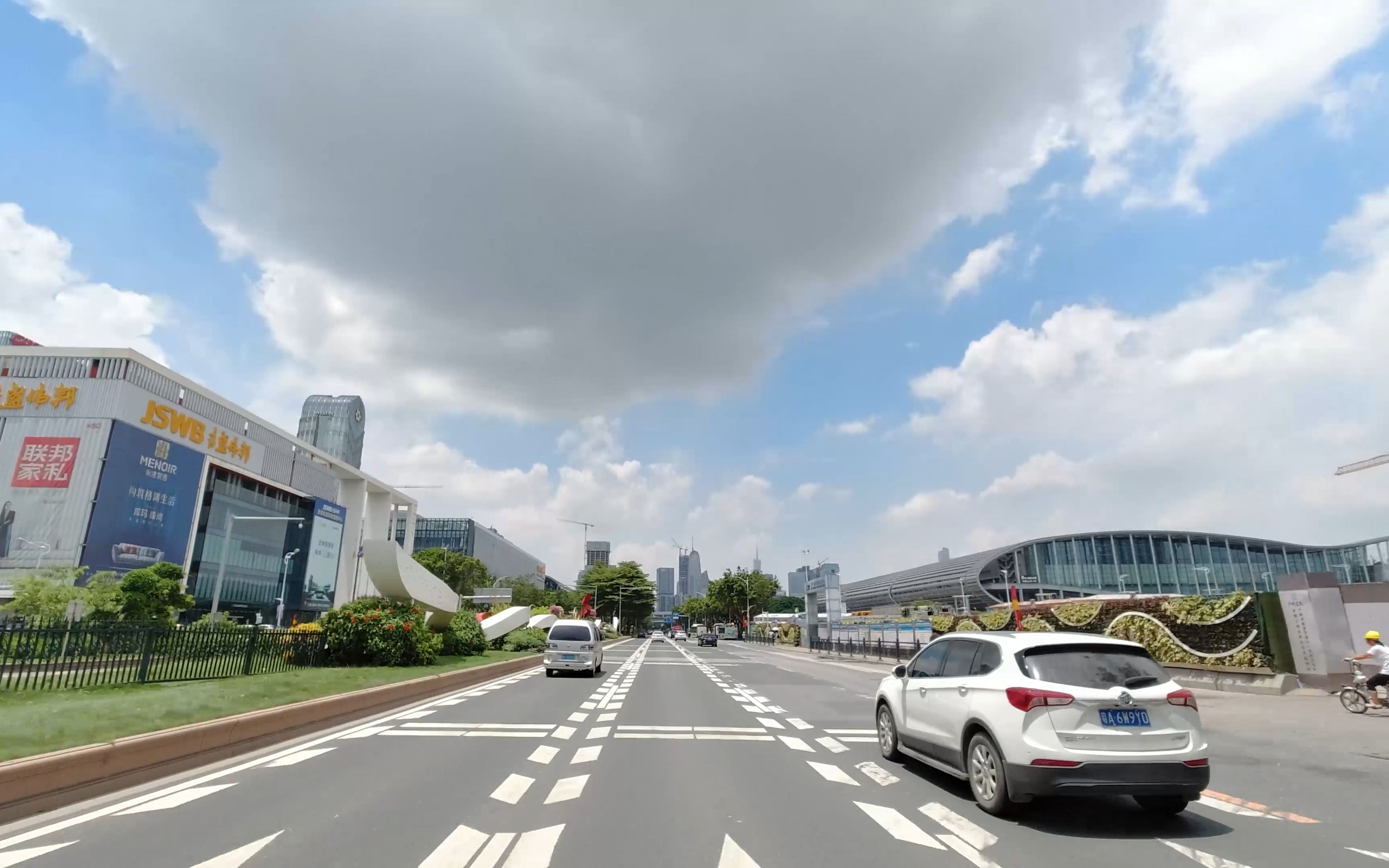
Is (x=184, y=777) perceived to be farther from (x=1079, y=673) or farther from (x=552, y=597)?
(x=552, y=597)

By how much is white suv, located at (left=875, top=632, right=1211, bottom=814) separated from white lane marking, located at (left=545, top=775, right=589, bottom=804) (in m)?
3.85

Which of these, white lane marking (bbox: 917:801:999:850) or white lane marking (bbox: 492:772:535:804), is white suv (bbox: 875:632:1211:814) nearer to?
white lane marking (bbox: 917:801:999:850)

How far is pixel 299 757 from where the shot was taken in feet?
29.4

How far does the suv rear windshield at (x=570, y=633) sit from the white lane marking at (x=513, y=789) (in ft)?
51.3

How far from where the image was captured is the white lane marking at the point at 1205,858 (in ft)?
16.4

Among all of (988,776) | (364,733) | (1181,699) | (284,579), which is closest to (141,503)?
(284,579)

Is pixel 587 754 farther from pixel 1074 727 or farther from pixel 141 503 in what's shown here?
pixel 141 503

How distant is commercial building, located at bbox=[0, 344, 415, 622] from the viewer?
4941 centimetres

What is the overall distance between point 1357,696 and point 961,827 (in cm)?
1210

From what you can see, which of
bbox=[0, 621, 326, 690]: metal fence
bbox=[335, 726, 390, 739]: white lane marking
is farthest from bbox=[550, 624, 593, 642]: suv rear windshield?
bbox=[335, 726, 390, 739]: white lane marking

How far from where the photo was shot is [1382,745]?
384 inches

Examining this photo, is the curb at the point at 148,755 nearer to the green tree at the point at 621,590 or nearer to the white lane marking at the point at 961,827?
the white lane marking at the point at 961,827

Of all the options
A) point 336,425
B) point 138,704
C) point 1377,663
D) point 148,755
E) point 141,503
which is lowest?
point 148,755

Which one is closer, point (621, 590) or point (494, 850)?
point (494, 850)
